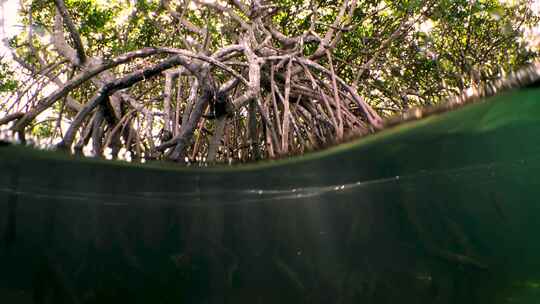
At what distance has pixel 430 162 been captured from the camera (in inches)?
219

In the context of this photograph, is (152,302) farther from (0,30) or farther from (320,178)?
(0,30)

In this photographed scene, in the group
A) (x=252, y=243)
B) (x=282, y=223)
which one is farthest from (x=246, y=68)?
(x=252, y=243)

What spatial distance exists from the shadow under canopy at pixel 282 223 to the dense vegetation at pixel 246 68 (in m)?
0.34

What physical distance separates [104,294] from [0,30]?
331cm

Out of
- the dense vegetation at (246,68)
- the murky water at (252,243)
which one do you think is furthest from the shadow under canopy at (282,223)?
the dense vegetation at (246,68)

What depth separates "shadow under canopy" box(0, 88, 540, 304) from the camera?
4820mm

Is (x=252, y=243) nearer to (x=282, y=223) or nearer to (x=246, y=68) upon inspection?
(x=282, y=223)

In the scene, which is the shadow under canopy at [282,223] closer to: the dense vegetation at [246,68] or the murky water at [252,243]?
the murky water at [252,243]

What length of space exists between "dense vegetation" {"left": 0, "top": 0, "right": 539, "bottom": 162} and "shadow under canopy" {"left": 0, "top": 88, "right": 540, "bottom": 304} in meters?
0.34

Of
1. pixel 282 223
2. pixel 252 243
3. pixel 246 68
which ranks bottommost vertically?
pixel 252 243

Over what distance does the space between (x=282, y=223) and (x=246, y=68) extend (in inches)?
66.8

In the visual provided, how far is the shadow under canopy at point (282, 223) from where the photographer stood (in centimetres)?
482

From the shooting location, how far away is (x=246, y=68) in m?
5.44

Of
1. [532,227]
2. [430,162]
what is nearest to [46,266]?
[430,162]
